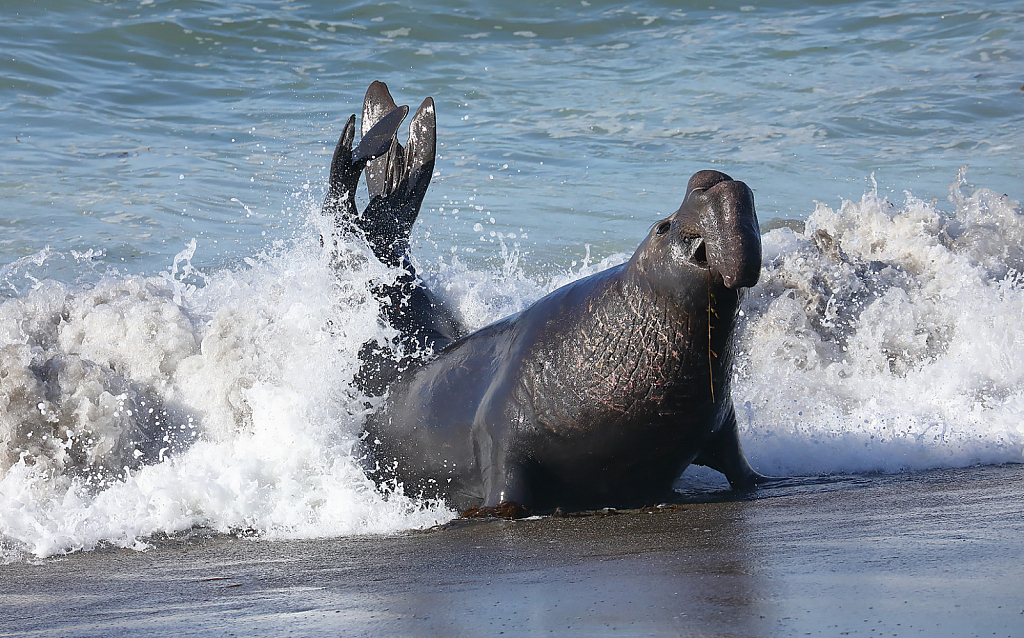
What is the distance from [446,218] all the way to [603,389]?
6101mm

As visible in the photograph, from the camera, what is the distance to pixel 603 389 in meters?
4.30

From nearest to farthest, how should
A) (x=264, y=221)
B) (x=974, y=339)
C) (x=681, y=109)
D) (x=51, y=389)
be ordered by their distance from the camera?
(x=51, y=389), (x=974, y=339), (x=264, y=221), (x=681, y=109)

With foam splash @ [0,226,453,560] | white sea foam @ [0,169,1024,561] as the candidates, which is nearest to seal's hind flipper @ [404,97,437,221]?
white sea foam @ [0,169,1024,561]

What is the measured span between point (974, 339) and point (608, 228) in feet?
13.0

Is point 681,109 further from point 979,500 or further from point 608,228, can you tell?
point 979,500

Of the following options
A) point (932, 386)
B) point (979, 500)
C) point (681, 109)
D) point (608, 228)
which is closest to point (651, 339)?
point (979, 500)

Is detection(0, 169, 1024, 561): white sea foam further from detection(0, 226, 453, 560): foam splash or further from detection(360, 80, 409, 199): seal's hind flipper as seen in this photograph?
detection(360, 80, 409, 199): seal's hind flipper

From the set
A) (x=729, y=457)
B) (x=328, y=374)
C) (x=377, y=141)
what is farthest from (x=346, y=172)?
(x=729, y=457)

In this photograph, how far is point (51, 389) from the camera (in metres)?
5.99

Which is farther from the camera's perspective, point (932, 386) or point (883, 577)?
point (932, 386)

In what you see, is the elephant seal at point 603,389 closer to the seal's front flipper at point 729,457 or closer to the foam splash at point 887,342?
the seal's front flipper at point 729,457

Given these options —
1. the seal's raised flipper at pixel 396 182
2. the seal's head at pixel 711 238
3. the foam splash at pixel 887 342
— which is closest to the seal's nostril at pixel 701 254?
the seal's head at pixel 711 238

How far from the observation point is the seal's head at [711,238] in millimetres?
3656

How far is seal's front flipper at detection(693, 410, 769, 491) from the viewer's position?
14.9 ft
